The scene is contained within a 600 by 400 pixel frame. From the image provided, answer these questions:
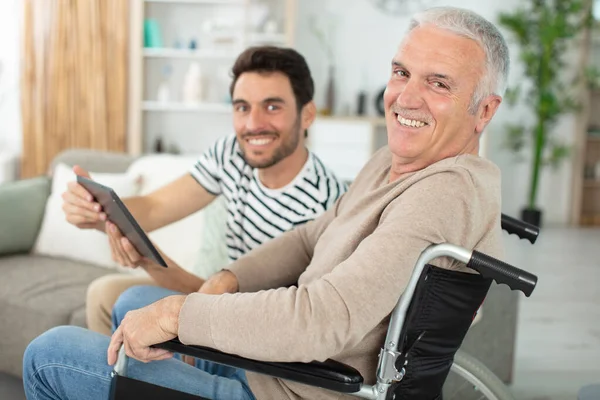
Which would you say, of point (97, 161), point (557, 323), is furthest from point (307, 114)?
point (557, 323)

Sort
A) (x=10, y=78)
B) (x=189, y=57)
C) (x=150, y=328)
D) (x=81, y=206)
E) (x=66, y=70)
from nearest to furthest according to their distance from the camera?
(x=150, y=328)
(x=81, y=206)
(x=66, y=70)
(x=10, y=78)
(x=189, y=57)

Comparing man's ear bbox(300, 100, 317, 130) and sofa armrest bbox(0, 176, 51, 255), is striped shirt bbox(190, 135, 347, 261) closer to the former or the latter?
man's ear bbox(300, 100, 317, 130)

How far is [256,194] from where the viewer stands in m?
2.11

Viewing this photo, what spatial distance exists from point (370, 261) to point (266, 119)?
95 centimetres

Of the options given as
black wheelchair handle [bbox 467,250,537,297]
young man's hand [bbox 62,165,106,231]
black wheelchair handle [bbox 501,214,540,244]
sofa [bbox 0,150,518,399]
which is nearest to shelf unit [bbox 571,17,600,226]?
sofa [bbox 0,150,518,399]

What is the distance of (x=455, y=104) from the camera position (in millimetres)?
1412

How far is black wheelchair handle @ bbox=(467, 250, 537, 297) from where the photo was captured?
1.21 metres

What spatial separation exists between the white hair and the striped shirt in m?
0.71

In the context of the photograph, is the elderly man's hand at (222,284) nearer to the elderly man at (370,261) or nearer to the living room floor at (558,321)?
the elderly man at (370,261)

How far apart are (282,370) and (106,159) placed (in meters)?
2.17

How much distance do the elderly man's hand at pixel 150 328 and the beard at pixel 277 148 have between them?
78 cm

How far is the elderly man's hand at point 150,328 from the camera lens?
132 cm

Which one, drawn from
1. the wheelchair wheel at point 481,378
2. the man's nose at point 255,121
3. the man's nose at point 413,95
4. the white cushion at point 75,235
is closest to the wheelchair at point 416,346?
the wheelchair wheel at point 481,378

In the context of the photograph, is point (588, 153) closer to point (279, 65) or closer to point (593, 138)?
point (593, 138)
